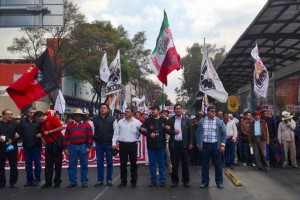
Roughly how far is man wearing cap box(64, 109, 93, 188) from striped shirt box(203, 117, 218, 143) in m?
2.65

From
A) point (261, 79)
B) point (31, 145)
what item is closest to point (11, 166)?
point (31, 145)

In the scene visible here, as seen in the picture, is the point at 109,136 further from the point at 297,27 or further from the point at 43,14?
the point at 297,27

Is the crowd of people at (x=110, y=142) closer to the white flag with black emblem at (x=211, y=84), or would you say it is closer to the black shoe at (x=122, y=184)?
the black shoe at (x=122, y=184)

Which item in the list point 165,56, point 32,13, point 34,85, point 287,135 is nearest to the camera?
point 32,13

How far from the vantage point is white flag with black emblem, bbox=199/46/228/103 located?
1194cm

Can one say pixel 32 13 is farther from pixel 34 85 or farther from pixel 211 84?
pixel 211 84

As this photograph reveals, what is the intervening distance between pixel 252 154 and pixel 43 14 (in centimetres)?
860

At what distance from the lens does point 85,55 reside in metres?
42.1

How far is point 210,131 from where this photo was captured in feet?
34.6

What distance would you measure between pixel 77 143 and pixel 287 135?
22.7 ft

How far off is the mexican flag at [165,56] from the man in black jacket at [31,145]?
353 cm

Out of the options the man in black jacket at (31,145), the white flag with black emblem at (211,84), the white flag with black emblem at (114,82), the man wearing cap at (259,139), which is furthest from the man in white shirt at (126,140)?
the white flag with black emblem at (114,82)

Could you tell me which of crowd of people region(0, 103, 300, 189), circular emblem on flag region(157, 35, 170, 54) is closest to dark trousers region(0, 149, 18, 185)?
crowd of people region(0, 103, 300, 189)

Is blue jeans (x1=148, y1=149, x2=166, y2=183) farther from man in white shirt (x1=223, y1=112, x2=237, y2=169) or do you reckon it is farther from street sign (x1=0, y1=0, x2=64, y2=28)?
man in white shirt (x1=223, y1=112, x2=237, y2=169)
